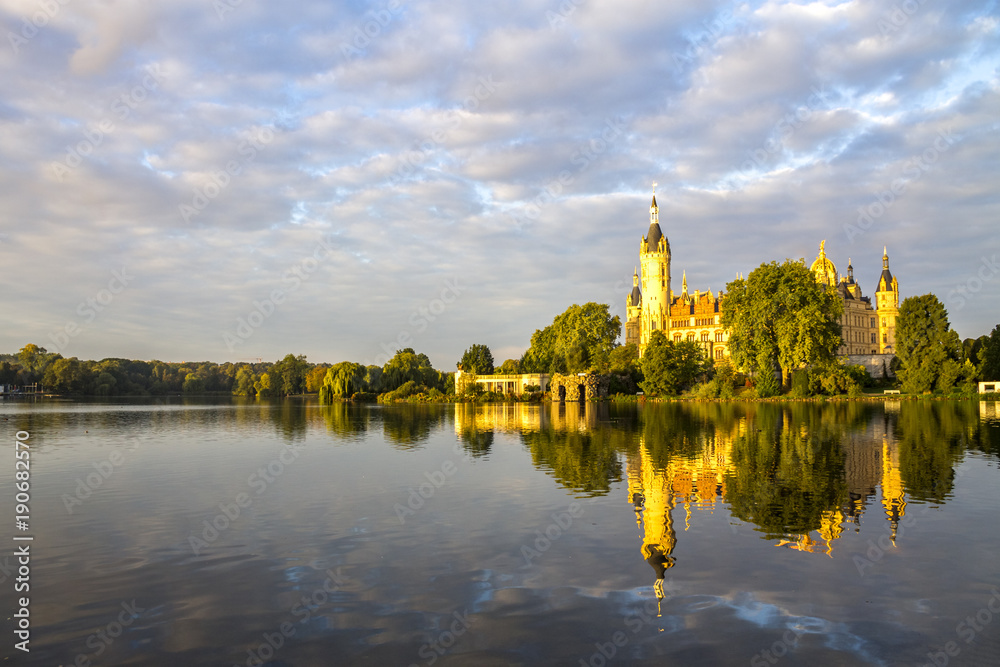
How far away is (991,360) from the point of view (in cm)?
8838

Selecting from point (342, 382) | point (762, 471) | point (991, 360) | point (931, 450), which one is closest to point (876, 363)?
point (991, 360)

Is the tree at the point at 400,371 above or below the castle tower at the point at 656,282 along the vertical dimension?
below

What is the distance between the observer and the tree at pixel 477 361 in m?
132

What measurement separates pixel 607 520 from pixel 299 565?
7.18 meters

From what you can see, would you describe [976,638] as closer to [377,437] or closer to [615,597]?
[615,597]

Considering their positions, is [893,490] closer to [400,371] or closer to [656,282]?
[400,371]

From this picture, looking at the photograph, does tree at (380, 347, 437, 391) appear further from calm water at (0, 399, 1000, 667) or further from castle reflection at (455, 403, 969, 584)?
calm water at (0, 399, 1000, 667)

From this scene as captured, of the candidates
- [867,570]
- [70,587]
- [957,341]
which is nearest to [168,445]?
[70,587]

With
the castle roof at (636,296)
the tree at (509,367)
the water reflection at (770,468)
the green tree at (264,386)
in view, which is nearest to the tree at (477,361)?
the tree at (509,367)

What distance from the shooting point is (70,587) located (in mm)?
11406

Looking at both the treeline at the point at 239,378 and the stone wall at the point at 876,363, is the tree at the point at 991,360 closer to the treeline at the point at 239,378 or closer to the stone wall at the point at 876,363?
the stone wall at the point at 876,363

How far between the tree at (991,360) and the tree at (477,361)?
78.3m

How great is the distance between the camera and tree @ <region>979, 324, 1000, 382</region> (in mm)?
87875

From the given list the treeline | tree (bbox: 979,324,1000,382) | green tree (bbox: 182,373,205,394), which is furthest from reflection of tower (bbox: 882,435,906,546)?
green tree (bbox: 182,373,205,394)
